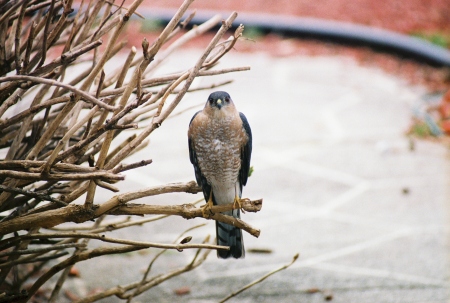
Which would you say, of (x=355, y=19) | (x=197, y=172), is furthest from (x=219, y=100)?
(x=355, y=19)

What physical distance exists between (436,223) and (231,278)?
5.47ft

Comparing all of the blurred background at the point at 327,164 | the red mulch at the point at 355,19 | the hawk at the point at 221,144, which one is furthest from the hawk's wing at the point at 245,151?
the red mulch at the point at 355,19

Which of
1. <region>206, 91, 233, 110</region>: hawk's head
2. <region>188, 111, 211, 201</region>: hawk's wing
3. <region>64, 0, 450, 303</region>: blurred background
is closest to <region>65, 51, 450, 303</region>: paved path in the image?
<region>64, 0, 450, 303</region>: blurred background

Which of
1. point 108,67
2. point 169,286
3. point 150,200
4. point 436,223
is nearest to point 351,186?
point 436,223

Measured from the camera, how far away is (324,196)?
4883 mm

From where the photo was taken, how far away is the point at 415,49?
7723mm

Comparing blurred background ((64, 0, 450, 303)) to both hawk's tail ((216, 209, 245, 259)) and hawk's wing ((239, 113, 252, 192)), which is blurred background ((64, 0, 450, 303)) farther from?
hawk's tail ((216, 209, 245, 259))

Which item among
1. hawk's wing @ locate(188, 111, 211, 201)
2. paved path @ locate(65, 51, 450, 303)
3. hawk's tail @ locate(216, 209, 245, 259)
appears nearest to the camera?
hawk's tail @ locate(216, 209, 245, 259)

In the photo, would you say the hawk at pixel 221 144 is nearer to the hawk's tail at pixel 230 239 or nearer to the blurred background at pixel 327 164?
the hawk's tail at pixel 230 239

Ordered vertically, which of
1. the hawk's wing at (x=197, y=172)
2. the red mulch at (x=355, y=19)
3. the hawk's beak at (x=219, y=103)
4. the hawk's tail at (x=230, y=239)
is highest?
the red mulch at (x=355, y=19)

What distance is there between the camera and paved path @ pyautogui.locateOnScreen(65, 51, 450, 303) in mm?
3707

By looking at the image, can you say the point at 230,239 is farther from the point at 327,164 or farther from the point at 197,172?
the point at 327,164

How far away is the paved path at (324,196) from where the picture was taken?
12.2ft

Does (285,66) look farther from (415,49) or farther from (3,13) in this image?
(3,13)
